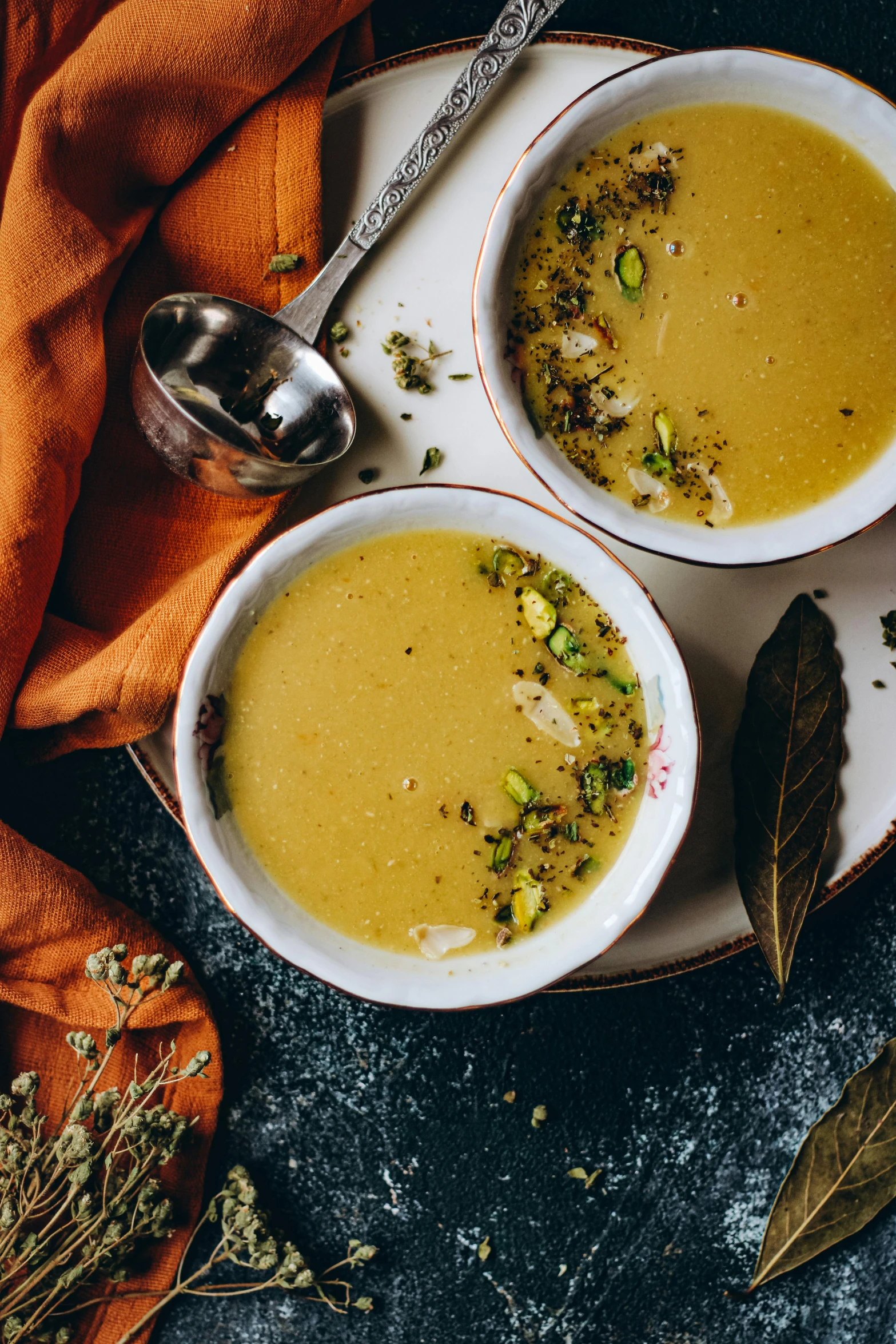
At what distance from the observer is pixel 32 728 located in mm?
1353

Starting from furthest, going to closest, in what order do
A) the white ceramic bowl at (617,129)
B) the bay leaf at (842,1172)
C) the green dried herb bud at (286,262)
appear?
the bay leaf at (842,1172) → the green dried herb bud at (286,262) → the white ceramic bowl at (617,129)

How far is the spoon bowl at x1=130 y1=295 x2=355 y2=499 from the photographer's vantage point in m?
1.28

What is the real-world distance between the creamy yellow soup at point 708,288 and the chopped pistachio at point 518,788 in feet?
1.60

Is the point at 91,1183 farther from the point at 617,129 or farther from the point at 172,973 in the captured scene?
the point at 617,129

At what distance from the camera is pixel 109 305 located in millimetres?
1353

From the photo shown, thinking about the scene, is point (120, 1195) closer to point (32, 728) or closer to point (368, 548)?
point (32, 728)

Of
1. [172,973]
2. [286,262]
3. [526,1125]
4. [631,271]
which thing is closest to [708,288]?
[631,271]

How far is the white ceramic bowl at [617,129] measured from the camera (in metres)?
1.19

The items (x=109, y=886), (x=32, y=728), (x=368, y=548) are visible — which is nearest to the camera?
(x=368, y=548)

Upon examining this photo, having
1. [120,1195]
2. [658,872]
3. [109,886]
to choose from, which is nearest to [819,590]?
[658,872]

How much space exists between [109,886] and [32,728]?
308 millimetres

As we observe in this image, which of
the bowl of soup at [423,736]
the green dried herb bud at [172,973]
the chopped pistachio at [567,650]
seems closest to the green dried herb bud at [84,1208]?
the green dried herb bud at [172,973]

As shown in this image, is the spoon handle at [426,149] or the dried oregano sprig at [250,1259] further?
the dried oregano sprig at [250,1259]

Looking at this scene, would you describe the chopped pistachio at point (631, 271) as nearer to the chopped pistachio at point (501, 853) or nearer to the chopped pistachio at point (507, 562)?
the chopped pistachio at point (507, 562)
